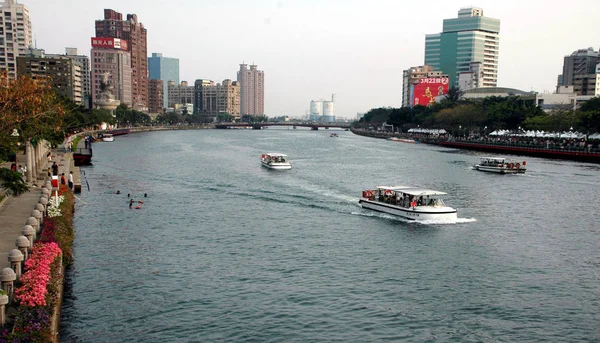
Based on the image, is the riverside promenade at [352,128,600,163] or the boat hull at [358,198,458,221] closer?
the boat hull at [358,198,458,221]

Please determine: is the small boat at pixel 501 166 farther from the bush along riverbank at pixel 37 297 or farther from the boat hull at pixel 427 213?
the bush along riverbank at pixel 37 297

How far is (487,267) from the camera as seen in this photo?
126 feet

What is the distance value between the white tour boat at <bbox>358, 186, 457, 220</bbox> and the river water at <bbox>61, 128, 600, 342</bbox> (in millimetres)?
1340

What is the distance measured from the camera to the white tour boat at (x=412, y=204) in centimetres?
5212

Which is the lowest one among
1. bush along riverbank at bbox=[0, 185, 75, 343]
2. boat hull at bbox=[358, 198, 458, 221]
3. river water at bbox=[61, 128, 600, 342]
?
river water at bbox=[61, 128, 600, 342]

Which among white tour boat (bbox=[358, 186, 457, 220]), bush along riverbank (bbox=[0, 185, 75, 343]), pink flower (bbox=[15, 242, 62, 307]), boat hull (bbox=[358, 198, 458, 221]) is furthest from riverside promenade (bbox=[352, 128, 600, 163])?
pink flower (bbox=[15, 242, 62, 307])

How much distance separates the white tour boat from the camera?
52.1 metres

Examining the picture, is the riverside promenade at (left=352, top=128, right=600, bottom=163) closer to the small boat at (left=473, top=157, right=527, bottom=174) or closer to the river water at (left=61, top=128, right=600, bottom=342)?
the small boat at (left=473, top=157, right=527, bottom=174)

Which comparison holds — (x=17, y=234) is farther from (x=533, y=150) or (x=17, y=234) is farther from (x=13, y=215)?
(x=533, y=150)

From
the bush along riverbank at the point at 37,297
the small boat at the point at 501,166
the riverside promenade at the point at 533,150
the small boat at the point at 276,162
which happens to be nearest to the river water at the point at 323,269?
the bush along riverbank at the point at 37,297

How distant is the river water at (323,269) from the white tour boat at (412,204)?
52.7 inches

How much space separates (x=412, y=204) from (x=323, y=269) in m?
18.1

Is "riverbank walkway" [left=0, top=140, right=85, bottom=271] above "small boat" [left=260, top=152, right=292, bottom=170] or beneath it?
above

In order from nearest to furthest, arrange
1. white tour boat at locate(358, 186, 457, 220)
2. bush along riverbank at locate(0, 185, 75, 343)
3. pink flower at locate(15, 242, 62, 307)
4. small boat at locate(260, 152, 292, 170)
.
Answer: bush along riverbank at locate(0, 185, 75, 343) → pink flower at locate(15, 242, 62, 307) → white tour boat at locate(358, 186, 457, 220) → small boat at locate(260, 152, 292, 170)
